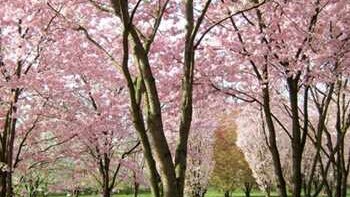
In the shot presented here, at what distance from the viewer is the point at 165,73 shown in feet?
49.6

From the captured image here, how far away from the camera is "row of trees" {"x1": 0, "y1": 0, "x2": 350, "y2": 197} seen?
6.29 metres

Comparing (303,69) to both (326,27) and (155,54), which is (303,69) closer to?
(326,27)

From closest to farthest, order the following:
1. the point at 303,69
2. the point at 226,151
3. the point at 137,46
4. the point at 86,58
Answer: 1. the point at 137,46
2. the point at 303,69
3. the point at 86,58
4. the point at 226,151

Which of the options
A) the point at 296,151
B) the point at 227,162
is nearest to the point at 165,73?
the point at 296,151

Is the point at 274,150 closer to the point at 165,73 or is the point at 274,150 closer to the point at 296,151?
the point at 296,151

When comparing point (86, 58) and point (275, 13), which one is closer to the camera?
point (275, 13)

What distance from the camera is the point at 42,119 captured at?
56.5 feet

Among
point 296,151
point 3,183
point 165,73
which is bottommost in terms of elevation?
point 3,183

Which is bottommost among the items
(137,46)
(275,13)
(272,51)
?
(137,46)

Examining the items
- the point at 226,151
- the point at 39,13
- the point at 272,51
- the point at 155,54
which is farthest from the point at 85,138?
the point at 226,151

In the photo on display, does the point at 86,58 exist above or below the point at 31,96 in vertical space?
above

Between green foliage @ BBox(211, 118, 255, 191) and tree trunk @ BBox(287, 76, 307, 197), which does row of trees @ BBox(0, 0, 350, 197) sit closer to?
tree trunk @ BBox(287, 76, 307, 197)

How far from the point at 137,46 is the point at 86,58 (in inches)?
426

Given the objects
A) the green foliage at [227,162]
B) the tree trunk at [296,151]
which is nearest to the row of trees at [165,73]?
the tree trunk at [296,151]
